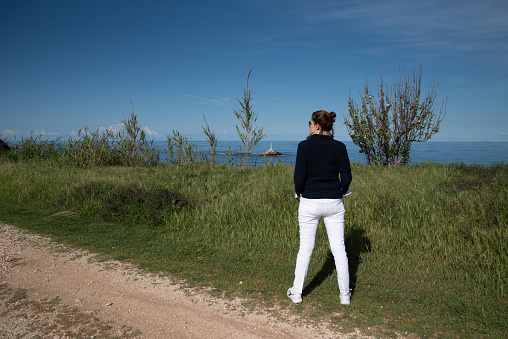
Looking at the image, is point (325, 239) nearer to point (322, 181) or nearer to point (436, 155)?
point (322, 181)

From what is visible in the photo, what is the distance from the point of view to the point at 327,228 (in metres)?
3.88

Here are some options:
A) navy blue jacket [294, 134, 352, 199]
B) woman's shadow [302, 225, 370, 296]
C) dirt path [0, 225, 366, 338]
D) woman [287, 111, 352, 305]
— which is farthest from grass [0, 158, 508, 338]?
navy blue jacket [294, 134, 352, 199]

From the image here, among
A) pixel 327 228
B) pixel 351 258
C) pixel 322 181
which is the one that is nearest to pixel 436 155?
pixel 351 258

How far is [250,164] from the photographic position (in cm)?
1438

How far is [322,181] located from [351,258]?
2.34 m

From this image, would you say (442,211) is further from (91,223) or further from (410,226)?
(91,223)

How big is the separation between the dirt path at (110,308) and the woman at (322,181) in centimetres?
98

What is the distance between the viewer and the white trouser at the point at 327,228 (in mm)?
3699

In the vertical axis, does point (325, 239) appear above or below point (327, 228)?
below

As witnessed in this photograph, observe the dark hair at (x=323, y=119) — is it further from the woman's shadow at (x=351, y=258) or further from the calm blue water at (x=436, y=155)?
the calm blue water at (x=436, y=155)

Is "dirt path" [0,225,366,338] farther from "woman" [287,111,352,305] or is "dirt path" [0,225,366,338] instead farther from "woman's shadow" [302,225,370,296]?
"woman's shadow" [302,225,370,296]

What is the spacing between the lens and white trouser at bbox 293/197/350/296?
3699 mm

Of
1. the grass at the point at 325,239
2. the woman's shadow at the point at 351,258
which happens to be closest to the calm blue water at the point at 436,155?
the grass at the point at 325,239

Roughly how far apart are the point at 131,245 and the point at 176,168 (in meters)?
7.95
